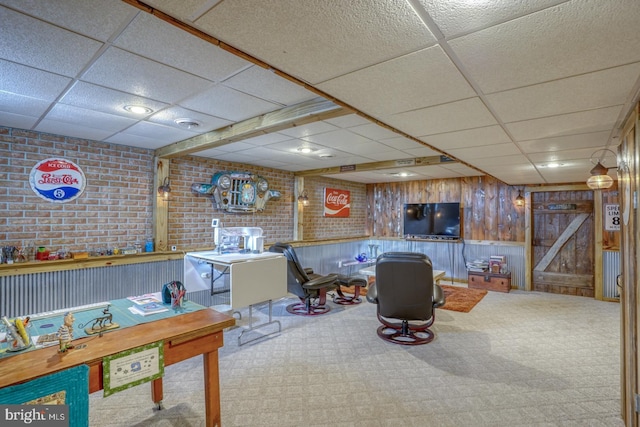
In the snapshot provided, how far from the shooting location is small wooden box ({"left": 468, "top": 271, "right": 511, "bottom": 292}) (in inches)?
234

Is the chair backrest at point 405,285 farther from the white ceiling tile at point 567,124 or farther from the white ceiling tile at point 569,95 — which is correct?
the white ceiling tile at point 569,95

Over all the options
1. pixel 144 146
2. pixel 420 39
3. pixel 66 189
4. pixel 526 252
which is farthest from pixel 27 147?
pixel 526 252

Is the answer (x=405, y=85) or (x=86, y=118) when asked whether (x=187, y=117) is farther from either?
(x=405, y=85)

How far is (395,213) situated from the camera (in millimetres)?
7867

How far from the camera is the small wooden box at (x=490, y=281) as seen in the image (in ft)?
19.5

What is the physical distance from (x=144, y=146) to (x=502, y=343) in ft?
16.3

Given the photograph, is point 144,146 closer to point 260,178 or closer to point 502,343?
point 260,178

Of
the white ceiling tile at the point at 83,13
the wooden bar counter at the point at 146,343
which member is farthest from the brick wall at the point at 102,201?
the white ceiling tile at the point at 83,13

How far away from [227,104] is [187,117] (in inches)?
22.3

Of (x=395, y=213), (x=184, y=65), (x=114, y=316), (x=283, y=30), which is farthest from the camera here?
(x=395, y=213)

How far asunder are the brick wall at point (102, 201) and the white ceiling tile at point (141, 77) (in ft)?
6.55

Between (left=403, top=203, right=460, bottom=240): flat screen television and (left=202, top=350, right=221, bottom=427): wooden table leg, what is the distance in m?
6.06

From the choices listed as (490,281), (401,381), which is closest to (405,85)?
(401,381)

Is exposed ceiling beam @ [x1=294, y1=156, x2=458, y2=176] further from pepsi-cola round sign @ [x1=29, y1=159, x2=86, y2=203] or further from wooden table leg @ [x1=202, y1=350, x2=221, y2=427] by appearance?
wooden table leg @ [x1=202, y1=350, x2=221, y2=427]
